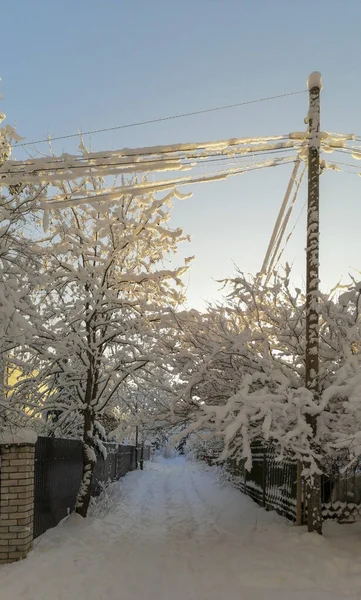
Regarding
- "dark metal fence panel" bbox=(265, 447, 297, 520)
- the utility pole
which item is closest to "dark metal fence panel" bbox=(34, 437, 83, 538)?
"dark metal fence panel" bbox=(265, 447, 297, 520)

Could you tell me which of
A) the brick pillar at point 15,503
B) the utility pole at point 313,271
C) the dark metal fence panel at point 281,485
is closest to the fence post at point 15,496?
the brick pillar at point 15,503

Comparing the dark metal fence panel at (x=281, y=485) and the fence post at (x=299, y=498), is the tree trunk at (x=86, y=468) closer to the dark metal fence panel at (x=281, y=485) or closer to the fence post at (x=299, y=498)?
the dark metal fence panel at (x=281, y=485)

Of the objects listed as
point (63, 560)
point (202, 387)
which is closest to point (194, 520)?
point (202, 387)

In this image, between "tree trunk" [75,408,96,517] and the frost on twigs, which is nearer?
the frost on twigs

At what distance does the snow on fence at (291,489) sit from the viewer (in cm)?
873

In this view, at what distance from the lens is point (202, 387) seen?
8.95 metres

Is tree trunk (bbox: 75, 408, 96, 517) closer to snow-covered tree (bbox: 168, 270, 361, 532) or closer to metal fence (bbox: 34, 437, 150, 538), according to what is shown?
metal fence (bbox: 34, 437, 150, 538)

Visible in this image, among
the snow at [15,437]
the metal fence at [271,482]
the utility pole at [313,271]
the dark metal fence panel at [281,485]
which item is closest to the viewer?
Result: the snow at [15,437]

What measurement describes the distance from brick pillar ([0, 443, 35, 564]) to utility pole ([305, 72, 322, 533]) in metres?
3.73

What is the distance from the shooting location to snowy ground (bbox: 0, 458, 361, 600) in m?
5.90

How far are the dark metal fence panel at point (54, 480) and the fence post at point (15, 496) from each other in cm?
110

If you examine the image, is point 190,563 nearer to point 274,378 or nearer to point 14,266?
point 274,378

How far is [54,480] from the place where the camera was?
9555 millimetres

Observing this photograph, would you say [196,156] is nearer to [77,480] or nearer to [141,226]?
[141,226]
